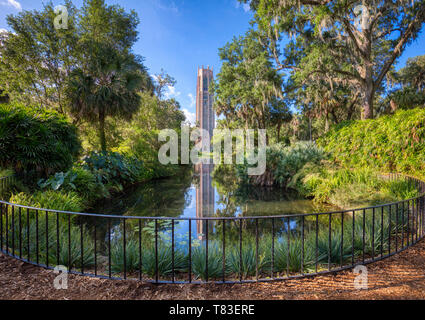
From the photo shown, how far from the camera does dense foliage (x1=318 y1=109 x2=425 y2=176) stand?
24.8 feet

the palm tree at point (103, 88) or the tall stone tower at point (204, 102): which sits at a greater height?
the tall stone tower at point (204, 102)

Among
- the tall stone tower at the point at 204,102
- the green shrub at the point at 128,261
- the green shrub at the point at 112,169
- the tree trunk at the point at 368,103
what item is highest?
Result: the tall stone tower at the point at 204,102

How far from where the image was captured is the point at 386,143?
8.77 m

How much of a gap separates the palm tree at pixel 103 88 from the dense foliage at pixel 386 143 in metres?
12.3

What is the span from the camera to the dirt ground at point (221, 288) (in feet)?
7.98

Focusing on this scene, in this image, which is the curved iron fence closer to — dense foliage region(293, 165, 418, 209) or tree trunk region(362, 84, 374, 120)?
dense foliage region(293, 165, 418, 209)

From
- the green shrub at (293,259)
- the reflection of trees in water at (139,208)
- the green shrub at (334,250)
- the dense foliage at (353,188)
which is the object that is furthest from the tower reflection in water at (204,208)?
the dense foliage at (353,188)

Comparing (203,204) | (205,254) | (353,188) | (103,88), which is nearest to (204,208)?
(203,204)

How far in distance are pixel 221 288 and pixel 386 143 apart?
31.2 feet

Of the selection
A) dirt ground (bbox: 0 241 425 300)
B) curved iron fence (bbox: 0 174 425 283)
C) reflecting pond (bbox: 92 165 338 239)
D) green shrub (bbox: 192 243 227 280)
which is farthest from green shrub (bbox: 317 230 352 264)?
reflecting pond (bbox: 92 165 338 239)

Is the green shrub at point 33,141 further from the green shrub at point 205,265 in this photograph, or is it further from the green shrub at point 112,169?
the green shrub at point 205,265

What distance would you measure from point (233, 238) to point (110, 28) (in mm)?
15526

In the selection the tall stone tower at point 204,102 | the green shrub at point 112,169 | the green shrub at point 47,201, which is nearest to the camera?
the green shrub at point 47,201
